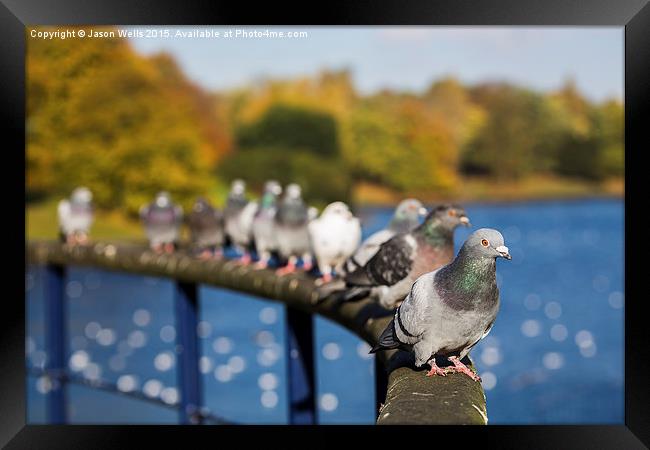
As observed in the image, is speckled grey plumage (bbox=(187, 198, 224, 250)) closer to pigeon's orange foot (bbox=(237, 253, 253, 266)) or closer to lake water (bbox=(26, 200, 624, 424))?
pigeon's orange foot (bbox=(237, 253, 253, 266))

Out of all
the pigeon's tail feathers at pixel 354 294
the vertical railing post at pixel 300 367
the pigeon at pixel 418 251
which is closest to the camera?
the pigeon at pixel 418 251

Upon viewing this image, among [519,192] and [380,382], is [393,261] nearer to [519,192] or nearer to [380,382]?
[380,382]

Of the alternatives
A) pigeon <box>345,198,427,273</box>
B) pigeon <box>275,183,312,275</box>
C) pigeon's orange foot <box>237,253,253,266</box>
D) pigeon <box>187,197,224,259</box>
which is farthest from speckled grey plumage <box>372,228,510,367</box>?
pigeon <box>187,197,224,259</box>

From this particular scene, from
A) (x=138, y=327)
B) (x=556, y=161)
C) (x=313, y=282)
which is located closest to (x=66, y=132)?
(x=138, y=327)

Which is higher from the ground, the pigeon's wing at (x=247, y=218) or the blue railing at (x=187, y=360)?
the pigeon's wing at (x=247, y=218)

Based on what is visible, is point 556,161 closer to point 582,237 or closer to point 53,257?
point 582,237

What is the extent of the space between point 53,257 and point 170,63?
26.3 metres

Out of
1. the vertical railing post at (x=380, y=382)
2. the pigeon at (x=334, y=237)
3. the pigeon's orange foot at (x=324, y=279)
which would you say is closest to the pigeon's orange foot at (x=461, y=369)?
the vertical railing post at (x=380, y=382)

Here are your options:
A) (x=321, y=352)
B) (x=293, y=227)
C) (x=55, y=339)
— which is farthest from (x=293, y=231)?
(x=321, y=352)

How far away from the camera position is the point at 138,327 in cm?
2669

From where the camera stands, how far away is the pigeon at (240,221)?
7676 millimetres

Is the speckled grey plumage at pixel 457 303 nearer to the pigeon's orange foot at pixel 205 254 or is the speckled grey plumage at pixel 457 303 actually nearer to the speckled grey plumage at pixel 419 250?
the speckled grey plumage at pixel 419 250

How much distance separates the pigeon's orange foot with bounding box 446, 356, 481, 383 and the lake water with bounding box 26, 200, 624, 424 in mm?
6375

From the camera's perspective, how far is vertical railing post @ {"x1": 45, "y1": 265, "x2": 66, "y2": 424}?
8984mm
